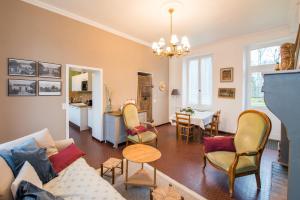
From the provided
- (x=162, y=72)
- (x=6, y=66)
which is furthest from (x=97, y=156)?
(x=162, y=72)

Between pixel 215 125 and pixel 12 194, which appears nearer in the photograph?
pixel 12 194

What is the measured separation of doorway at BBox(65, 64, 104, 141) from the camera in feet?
12.6

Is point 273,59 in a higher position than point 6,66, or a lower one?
higher

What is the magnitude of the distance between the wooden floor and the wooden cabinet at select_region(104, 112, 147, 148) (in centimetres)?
21

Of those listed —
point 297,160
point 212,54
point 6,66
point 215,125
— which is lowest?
point 215,125

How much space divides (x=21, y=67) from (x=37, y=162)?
7.02 feet

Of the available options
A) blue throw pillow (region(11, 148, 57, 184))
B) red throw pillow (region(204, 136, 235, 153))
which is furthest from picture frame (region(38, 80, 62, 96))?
red throw pillow (region(204, 136, 235, 153))

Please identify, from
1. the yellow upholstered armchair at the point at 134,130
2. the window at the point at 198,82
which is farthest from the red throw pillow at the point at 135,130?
the window at the point at 198,82

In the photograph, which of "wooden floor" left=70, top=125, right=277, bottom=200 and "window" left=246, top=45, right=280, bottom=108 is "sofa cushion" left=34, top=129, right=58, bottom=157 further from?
"window" left=246, top=45, right=280, bottom=108

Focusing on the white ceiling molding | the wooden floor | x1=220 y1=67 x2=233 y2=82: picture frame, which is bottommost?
the wooden floor

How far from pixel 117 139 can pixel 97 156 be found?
679mm

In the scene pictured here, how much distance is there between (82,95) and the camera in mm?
7109

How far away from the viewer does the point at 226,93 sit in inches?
201

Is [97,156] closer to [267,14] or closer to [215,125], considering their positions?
[215,125]
